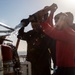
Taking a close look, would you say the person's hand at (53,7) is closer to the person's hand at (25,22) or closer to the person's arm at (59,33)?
the person's arm at (59,33)

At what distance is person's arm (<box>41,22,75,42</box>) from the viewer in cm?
483

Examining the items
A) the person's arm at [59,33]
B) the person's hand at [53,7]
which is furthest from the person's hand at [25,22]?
the person's hand at [53,7]

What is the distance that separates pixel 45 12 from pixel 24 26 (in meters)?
0.66

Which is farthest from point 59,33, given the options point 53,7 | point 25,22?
point 25,22

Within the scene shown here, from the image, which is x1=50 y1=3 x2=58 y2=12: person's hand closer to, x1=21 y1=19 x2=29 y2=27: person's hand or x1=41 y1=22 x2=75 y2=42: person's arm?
x1=41 y1=22 x2=75 y2=42: person's arm

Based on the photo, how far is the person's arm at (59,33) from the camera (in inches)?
190

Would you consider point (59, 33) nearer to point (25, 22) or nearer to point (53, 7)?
point (53, 7)

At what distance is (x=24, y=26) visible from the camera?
175 inches

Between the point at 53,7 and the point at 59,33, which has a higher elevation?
the point at 53,7

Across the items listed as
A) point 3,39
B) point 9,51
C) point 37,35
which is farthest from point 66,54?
point 9,51

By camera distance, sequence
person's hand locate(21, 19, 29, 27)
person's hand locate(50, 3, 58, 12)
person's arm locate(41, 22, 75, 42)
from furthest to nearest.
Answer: person's hand locate(50, 3, 58, 12) → person's arm locate(41, 22, 75, 42) → person's hand locate(21, 19, 29, 27)

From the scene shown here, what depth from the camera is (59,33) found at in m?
4.87

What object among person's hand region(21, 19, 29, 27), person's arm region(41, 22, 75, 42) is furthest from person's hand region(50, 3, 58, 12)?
person's hand region(21, 19, 29, 27)

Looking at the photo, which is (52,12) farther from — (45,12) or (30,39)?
(30,39)
